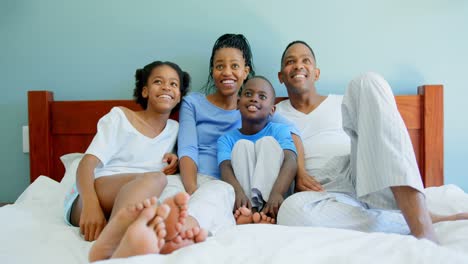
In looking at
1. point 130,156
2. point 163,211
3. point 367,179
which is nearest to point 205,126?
point 130,156

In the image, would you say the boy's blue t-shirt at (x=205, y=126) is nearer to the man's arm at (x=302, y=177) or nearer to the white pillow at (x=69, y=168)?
the man's arm at (x=302, y=177)

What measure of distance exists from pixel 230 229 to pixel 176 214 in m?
0.15

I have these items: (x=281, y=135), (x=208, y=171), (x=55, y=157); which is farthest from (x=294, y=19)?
(x=55, y=157)

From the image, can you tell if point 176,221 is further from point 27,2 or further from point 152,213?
point 27,2

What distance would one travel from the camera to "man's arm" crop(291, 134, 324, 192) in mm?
1172

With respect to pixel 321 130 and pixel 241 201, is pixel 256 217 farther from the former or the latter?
pixel 321 130

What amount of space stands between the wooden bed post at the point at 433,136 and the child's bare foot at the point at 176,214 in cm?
120

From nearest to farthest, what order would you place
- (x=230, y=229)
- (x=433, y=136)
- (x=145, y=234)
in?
(x=145, y=234), (x=230, y=229), (x=433, y=136)

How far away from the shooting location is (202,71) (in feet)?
5.50

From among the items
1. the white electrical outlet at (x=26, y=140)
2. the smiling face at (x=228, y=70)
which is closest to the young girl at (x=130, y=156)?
the smiling face at (x=228, y=70)

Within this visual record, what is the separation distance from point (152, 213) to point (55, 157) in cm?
116

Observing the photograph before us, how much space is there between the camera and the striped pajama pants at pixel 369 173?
84 centimetres

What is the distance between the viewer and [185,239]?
2.23 ft

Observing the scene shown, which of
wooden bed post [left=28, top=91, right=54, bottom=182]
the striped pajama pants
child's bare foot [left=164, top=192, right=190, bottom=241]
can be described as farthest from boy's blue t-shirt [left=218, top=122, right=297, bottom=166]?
wooden bed post [left=28, top=91, right=54, bottom=182]
